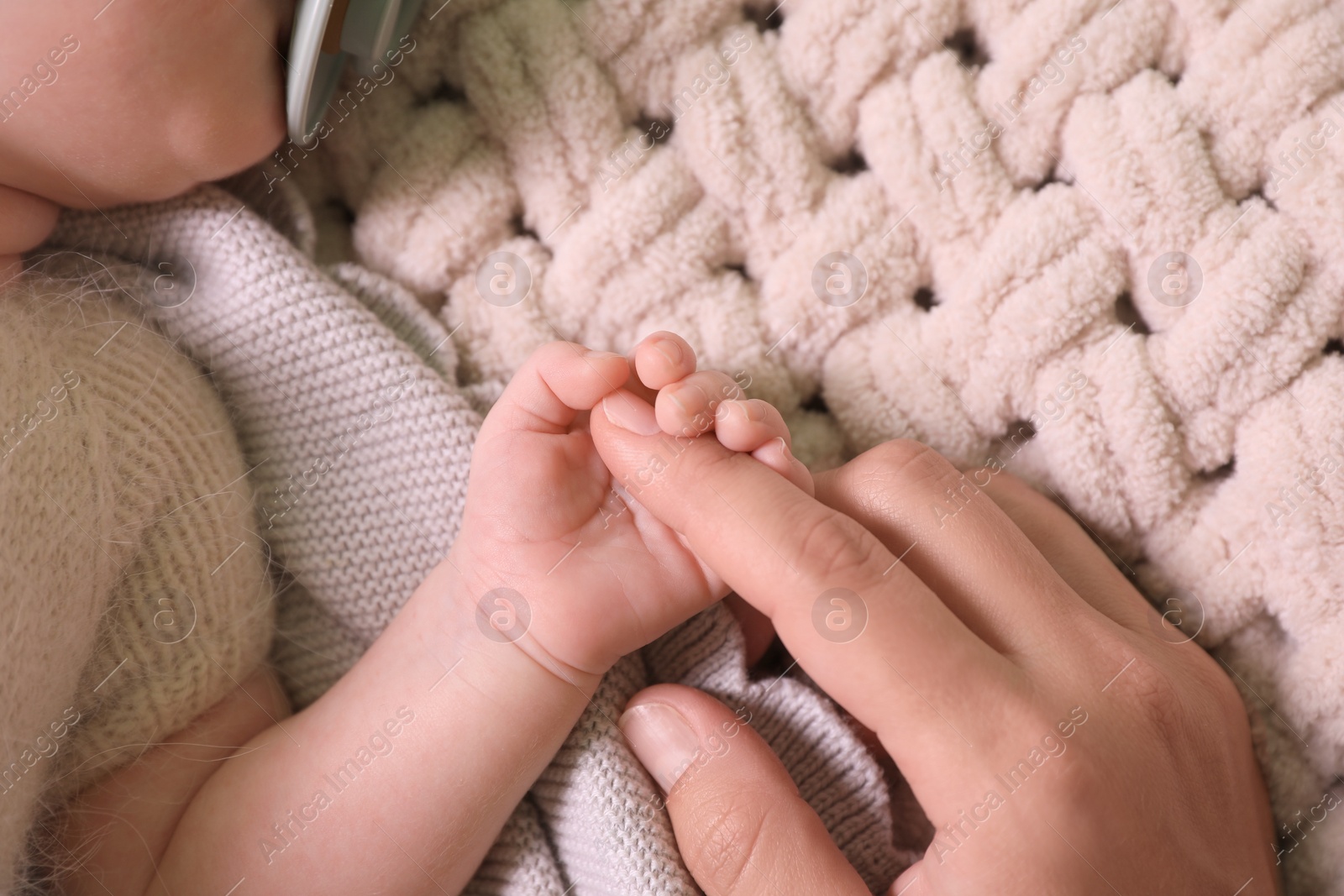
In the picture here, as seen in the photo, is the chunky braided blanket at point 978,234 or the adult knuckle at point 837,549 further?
the chunky braided blanket at point 978,234

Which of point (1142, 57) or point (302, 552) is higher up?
point (302, 552)

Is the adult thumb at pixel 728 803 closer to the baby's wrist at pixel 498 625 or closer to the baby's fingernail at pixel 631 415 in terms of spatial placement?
the baby's wrist at pixel 498 625

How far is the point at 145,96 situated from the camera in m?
0.75

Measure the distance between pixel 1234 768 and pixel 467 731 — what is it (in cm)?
68

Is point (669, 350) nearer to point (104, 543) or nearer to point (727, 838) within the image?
point (727, 838)

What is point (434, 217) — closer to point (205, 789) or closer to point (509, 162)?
point (509, 162)

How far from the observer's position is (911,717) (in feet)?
2.29

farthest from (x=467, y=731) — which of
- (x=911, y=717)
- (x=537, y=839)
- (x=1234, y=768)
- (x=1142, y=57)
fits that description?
(x=1142, y=57)

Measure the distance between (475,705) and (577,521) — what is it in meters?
0.19

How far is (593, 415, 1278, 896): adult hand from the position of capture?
69 centimetres

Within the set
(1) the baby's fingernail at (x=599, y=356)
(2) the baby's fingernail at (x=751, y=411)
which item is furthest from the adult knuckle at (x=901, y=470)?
(1) the baby's fingernail at (x=599, y=356)

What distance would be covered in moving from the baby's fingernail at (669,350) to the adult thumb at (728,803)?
315mm

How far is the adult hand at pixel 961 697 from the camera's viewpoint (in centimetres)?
69

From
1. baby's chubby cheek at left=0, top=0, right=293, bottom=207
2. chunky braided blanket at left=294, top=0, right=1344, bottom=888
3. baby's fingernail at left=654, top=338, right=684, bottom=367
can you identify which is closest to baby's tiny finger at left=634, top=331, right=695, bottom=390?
baby's fingernail at left=654, top=338, right=684, bottom=367
